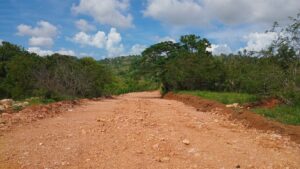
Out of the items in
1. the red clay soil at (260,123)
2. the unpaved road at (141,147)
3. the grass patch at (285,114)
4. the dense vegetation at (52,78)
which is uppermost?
the dense vegetation at (52,78)

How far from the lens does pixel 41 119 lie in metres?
13.7

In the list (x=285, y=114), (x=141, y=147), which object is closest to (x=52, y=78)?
(x=285, y=114)

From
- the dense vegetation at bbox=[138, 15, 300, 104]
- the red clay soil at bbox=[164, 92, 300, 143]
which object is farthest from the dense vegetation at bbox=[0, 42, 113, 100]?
the red clay soil at bbox=[164, 92, 300, 143]

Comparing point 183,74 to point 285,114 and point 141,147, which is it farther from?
point 141,147

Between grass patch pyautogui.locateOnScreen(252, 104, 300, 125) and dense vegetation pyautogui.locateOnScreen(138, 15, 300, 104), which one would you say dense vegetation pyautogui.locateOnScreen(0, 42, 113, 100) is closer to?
dense vegetation pyautogui.locateOnScreen(138, 15, 300, 104)

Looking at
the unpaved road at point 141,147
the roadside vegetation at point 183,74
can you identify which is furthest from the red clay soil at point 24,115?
the roadside vegetation at point 183,74

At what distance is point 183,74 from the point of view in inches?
1399

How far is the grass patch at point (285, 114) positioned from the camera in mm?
11980

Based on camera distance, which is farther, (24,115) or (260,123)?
(24,115)

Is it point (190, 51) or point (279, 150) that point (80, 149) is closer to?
point (279, 150)

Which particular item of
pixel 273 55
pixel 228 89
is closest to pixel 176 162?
pixel 273 55

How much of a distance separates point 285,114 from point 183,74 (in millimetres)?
22472

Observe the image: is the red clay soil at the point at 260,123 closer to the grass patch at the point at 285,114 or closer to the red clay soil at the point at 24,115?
the grass patch at the point at 285,114

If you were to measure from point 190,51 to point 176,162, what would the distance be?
3498 cm
